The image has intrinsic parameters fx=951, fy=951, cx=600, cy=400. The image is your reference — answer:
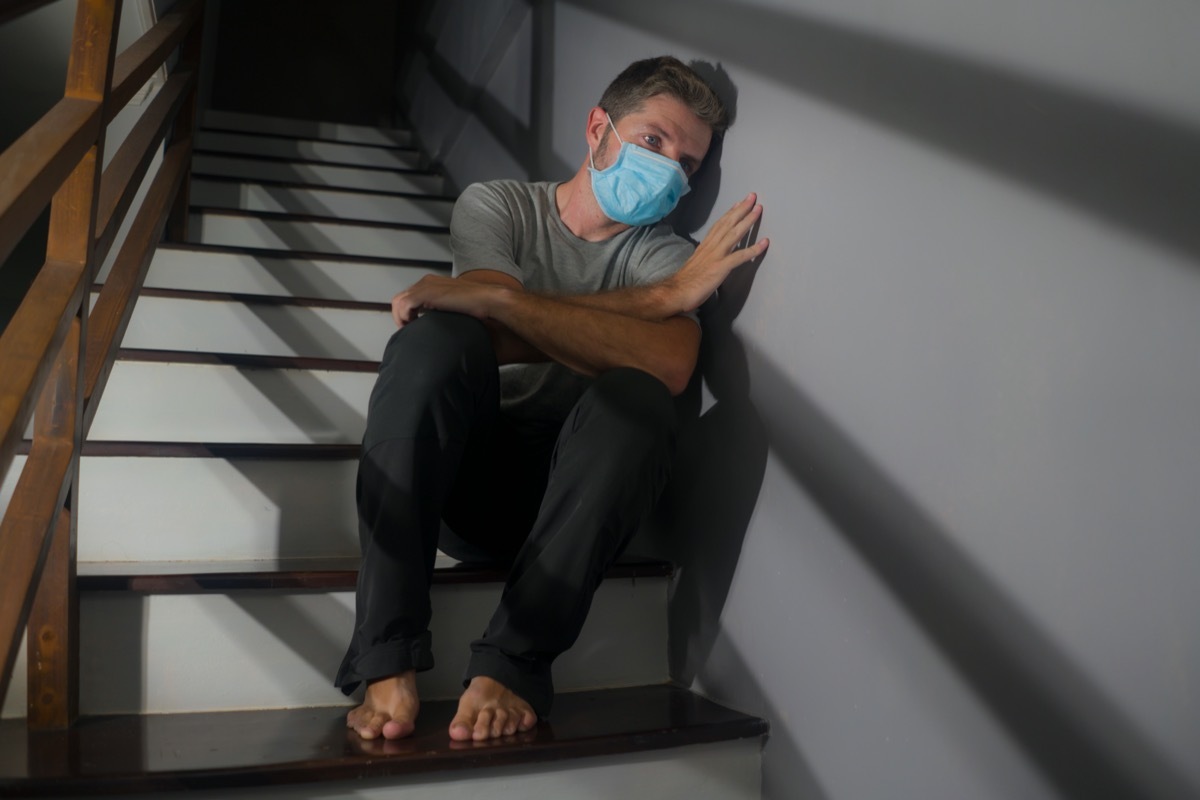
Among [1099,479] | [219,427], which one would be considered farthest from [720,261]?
[219,427]

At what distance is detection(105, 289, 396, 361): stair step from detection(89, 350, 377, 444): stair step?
27 cm

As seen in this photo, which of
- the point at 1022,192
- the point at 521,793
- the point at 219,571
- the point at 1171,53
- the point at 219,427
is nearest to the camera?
the point at 1171,53

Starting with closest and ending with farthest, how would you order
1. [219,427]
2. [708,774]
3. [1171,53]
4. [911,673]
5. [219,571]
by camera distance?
[1171,53] → [911,673] → [708,774] → [219,571] → [219,427]

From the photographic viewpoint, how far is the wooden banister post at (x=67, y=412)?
1077mm

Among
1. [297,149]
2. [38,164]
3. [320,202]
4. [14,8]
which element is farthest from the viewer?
[297,149]

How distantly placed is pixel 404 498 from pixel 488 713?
27cm

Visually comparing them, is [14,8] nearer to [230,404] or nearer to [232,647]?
[232,647]

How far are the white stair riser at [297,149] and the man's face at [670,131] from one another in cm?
239

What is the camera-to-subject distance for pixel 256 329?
201 cm

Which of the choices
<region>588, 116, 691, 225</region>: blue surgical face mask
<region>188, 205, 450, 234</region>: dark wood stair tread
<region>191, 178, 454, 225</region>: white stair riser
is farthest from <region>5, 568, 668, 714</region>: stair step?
<region>191, 178, 454, 225</region>: white stair riser

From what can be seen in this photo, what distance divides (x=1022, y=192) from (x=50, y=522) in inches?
39.2

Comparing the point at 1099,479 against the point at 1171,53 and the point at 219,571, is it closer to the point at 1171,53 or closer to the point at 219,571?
the point at 1171,53

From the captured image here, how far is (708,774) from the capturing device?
1166 millimetres

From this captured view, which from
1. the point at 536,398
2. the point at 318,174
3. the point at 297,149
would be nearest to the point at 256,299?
the point at 536,398
